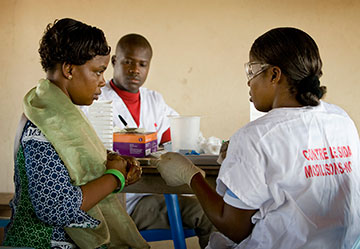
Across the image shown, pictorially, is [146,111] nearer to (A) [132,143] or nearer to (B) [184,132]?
(B) [184,132]

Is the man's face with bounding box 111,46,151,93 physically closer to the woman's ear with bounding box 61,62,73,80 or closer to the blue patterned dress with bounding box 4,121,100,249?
the woman's ear with bounding box 61,62,73,80

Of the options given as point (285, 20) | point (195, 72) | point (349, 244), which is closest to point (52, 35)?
point (349, 244)

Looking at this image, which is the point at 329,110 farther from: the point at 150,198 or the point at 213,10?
the point at 213,10

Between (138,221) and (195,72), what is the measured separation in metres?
2.22

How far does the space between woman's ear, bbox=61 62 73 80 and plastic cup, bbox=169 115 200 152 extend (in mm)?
816

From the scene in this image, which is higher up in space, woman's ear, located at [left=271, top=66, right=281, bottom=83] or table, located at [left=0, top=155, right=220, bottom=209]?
woman's ear, located at [left=271, top=66, right=281, bottom=83]

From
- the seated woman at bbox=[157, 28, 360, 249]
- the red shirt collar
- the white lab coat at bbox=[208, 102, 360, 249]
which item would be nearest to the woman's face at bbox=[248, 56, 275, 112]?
the seated woman at bbox=[157, 28, 360, 249]

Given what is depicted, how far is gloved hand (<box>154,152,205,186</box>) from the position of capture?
1.61 m

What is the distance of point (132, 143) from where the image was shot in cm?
201

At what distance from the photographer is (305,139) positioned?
4.17 feet

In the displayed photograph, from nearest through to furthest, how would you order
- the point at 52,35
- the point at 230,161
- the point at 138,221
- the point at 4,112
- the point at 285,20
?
the point at 230,161 < the point at 52,35 < the point at 138,221 < the point at 285,20 < the point at 4,112

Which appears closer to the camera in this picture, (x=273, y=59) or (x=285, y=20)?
(x=273, y=59)

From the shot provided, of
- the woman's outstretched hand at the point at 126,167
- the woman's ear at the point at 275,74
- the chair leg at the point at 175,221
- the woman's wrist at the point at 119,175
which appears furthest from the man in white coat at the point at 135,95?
the woman's ear at the point at 275,74

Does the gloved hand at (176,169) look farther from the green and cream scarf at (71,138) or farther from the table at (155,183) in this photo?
the green and cream scarf at (71,138)
